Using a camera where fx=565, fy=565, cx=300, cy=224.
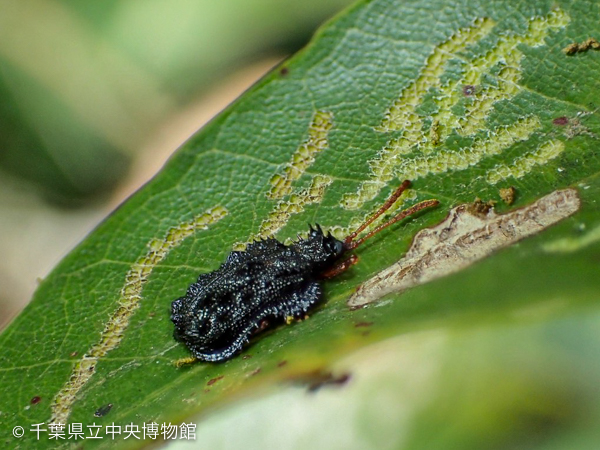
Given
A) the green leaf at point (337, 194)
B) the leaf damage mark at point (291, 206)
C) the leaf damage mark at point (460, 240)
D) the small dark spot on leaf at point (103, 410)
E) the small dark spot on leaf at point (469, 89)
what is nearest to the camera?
the green leaf at point (337, 194)

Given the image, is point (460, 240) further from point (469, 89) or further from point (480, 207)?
point (469, 89)

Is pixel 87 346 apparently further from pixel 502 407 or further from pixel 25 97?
pixel 25 97

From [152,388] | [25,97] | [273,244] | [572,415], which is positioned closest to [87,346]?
[152,388]

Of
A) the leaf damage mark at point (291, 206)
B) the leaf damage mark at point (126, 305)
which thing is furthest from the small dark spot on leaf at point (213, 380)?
the leaf damage mark at point (291, 206)

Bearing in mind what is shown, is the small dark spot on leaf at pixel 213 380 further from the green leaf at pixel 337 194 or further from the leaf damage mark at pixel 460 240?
the leaf damage mark at pixel 460 240

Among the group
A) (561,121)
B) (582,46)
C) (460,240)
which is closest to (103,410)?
(460,240)

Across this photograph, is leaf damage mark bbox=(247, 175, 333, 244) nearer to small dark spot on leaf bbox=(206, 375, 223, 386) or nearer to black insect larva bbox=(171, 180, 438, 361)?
black insect larva bbox=(171, 180, 438, 361)
